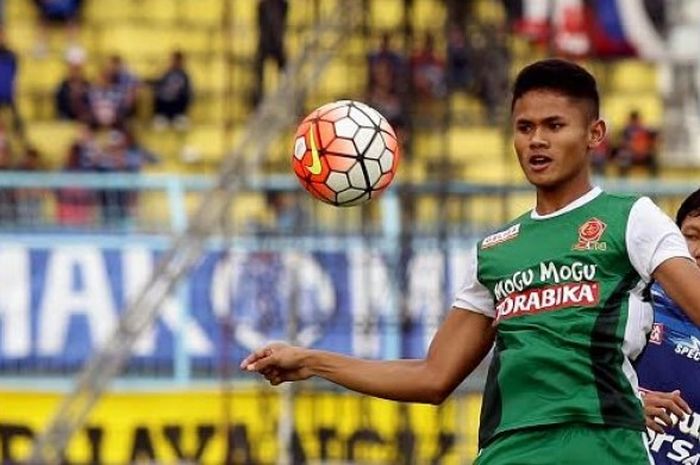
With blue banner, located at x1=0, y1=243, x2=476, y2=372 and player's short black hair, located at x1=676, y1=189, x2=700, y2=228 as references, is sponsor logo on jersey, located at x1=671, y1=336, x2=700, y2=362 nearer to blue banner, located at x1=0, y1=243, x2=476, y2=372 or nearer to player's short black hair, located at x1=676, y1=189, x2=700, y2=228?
player's short black hair, located at x1=676, y1=189, x2=700, y2=228

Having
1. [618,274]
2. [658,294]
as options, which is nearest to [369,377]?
[618,274]

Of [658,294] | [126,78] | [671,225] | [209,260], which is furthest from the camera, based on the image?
[126,78]

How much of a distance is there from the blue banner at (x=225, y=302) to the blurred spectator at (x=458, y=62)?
6.16ft

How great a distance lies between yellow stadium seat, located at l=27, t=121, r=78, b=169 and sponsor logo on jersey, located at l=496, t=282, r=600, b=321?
1201cm

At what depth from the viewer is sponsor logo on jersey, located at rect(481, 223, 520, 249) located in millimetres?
5645

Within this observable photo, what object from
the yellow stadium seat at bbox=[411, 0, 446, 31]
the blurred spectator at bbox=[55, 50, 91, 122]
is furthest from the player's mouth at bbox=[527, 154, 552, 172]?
the blurred spectator at bbox=[55, 50, 91, 122]

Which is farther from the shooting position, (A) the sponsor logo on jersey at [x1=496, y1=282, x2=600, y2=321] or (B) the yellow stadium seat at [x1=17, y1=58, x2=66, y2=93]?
(B) the yellow stadium seat at [x1=17, y1=58, x2=66, y2=93]

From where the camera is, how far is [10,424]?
14906 mm

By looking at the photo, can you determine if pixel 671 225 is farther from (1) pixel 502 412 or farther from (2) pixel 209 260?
(2) pixel 209 260

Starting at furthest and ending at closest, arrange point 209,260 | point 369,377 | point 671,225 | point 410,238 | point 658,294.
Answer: point 209,260
point 410,238
point 658,294
point 369,377
point 671,225

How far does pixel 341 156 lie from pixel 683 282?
196cm

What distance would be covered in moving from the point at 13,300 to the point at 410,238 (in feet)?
9.52

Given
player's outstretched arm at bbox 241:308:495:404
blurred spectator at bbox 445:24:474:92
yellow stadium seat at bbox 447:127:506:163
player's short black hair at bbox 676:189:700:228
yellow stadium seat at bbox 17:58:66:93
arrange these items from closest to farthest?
1. player's outstretched arm at bbox 241:308:495:404
2. player's short black hair at bbox 676:189:700:228
3. blurred spectator at bbox 445:24:474:92
4. yellow stadium seat at bbox 447:127:506:163
5. yellow stadium seat at bbox 17:58:66:93

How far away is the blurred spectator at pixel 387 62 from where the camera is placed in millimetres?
15344
